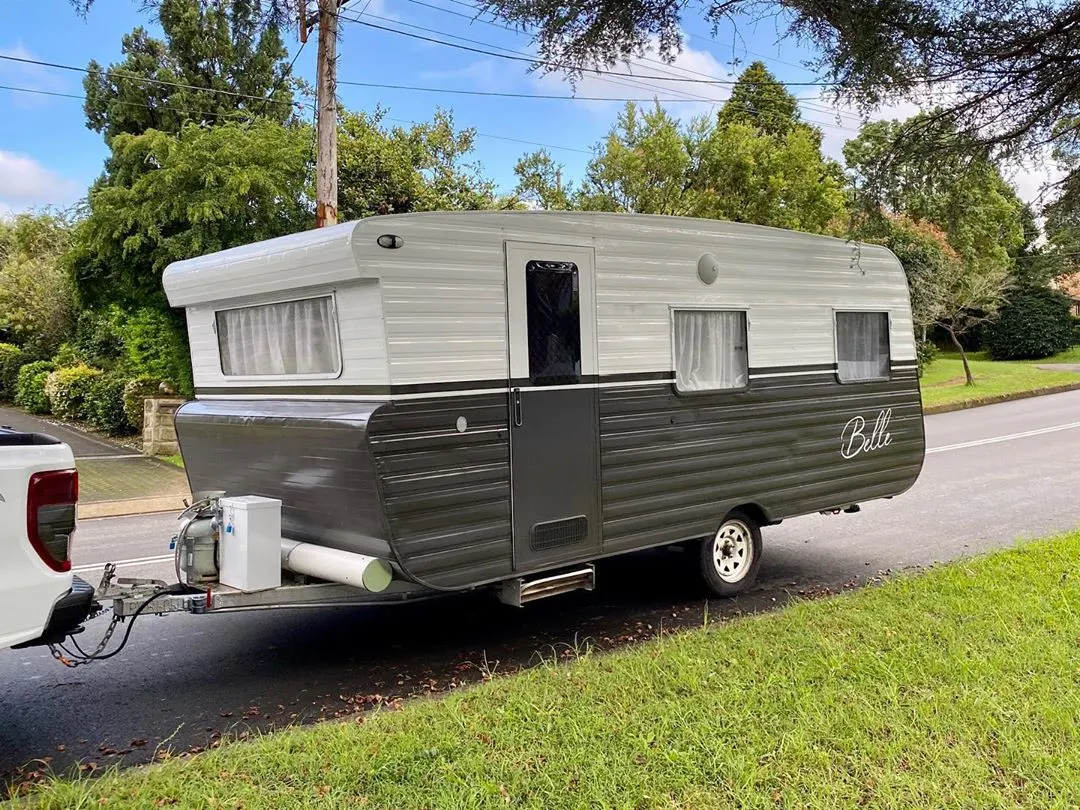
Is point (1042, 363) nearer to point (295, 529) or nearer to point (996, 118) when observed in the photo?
point (996, 118)

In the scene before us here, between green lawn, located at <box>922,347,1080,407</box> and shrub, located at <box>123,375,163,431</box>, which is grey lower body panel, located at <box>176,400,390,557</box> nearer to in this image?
shrub, located at <box>123,375,163,431</box>

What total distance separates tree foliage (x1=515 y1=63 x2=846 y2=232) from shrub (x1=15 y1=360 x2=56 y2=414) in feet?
45.4

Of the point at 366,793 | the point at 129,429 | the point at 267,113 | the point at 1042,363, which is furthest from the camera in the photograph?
the point at 1042,363

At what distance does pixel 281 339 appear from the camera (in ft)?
17.6

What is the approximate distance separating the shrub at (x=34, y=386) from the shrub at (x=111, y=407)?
14.1 feet

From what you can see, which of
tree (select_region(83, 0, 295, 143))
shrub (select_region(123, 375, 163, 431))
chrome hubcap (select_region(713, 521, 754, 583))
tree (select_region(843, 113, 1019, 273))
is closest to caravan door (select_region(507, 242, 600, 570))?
chrome hubcap (select_region(713, 521, 754, 583))

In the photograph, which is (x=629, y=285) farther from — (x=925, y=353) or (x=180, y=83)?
(x=925, y=353)

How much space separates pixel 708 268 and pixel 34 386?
22.5 meters

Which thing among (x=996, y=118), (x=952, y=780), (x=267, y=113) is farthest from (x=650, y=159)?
(x=952, y=780)

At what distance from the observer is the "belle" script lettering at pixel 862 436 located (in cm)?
720

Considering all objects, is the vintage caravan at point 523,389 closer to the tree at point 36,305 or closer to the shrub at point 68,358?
the shrub at point 68,358

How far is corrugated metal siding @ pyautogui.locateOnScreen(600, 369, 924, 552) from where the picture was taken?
18.8 ft

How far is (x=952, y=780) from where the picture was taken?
3.41 meters

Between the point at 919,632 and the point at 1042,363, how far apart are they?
3294cm
